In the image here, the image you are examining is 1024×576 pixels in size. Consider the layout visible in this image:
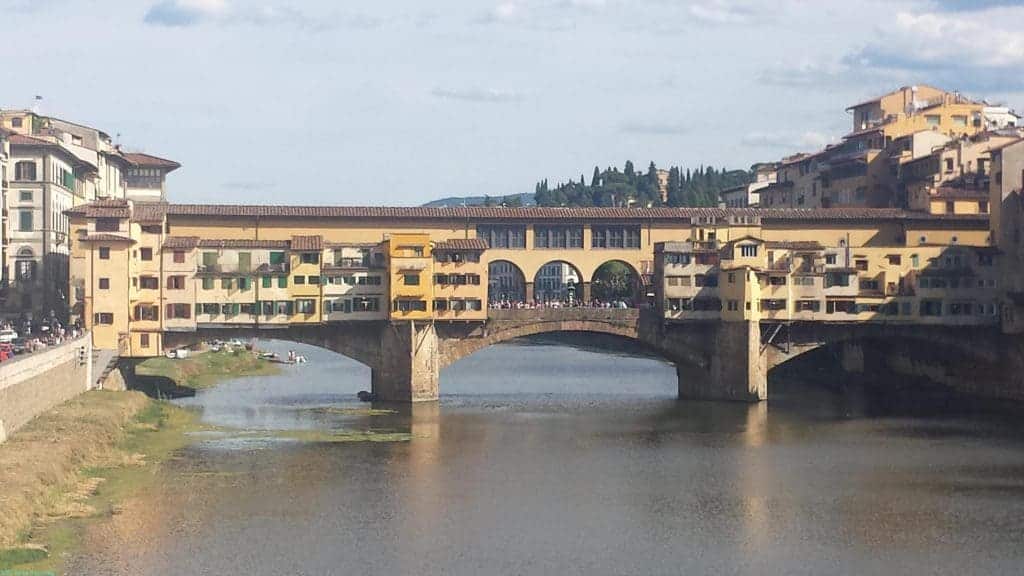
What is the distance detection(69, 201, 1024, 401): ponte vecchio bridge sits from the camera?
78312 mm

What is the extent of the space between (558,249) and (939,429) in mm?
25901

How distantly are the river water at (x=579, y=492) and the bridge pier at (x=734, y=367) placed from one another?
69.9 inches

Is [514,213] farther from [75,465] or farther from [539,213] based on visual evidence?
[75,465]

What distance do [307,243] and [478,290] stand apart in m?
8.90

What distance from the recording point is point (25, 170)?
88312mm

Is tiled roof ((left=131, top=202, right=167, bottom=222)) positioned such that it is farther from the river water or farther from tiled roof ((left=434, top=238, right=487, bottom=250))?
tiled roof ((left=434, top=238, right=487, bottom=250))

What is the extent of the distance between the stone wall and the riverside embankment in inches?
19.2

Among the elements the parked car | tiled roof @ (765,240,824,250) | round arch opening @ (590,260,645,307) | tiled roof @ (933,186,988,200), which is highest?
tiled roof @ (933,186,988,200)

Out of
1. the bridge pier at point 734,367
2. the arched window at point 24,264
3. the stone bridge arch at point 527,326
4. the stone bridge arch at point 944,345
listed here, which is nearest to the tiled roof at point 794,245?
the stone bridge arch at point 944,345

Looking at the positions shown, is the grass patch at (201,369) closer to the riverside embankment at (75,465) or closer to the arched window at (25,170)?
the arched window at (25,170)

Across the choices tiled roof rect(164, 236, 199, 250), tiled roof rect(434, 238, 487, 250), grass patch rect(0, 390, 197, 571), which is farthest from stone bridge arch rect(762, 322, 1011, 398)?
grass patch rect(0, 390, 197, 571)

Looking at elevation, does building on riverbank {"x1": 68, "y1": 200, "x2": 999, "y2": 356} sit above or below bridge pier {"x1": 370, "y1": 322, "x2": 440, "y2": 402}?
above

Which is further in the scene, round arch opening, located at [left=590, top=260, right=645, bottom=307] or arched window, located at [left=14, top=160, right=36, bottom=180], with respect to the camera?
round arch opening, located at [left=590, top=260, right=645, bottom=307]

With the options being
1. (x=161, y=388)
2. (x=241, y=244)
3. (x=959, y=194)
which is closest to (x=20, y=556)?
(x=241, y=244)
